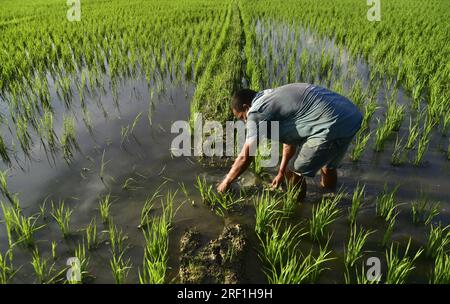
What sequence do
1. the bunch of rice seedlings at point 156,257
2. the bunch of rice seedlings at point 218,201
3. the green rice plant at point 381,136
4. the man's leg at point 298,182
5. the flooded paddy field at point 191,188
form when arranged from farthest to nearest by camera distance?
the green rice plant at point 381,136 → the man's leg at point 298,182 → the bunch of rice seedlings at point 218,201 → the flooded paddy field at point 191,188 → the bunch of rice seedlings at point 156,257

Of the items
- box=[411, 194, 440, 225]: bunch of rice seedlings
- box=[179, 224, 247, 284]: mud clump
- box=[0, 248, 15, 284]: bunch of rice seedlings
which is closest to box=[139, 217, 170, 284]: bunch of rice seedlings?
box=[179, 224, 247, 284]: mud clump

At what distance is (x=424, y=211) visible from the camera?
245 cm

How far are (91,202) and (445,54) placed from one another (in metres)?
5.85

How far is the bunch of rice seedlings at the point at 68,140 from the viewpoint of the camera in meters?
3.17

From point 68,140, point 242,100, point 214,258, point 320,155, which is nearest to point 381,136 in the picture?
point 320,155

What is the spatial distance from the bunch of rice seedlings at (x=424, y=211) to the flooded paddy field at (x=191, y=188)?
22 millimetres

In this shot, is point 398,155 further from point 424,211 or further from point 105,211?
point 105,211

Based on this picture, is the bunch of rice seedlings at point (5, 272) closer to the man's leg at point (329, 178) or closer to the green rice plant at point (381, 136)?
the man's leg at point (329, 178)

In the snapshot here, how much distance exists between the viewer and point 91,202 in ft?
8.45

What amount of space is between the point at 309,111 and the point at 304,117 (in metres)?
0.06

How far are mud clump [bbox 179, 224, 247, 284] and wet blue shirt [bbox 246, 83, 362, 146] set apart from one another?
0.74 metres

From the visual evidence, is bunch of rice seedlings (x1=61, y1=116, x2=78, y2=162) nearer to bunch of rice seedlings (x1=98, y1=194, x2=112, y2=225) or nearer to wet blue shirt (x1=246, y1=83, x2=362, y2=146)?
bunch of rice seedlings (x1=98, y1=194, x2=112, y2=225)

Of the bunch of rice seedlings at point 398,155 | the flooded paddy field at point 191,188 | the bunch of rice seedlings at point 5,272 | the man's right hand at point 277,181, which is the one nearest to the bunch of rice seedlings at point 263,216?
the flooded paddy field at point 191,188
